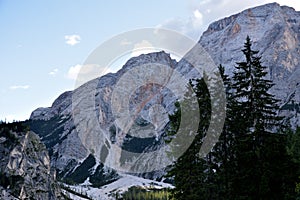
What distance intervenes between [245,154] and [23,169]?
14998 centimetres

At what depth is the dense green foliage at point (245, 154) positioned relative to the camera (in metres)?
30.7

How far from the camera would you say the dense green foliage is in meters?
30.7

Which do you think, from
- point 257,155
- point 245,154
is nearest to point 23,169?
point 245,154

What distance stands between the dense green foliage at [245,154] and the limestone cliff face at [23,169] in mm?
A: 126648

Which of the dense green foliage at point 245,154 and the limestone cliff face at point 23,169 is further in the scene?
the limestone cliff face at point 23,169

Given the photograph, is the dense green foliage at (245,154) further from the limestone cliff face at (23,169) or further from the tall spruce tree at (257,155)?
the limestone cliff face at (23,169)

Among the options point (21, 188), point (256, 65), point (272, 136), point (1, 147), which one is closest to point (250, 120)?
point (272, 136)

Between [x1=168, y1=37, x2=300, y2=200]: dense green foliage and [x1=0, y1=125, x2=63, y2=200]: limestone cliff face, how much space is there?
127m

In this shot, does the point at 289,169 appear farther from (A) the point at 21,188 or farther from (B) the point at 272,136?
(A) the point at 21,188

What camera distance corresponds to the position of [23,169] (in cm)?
16762

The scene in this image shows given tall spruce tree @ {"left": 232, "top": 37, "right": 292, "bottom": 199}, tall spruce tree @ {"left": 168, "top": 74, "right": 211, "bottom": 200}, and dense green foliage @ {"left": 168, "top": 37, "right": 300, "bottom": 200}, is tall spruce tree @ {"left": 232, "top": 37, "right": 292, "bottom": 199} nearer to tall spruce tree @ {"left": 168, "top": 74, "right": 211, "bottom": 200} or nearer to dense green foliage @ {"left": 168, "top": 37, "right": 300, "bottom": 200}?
dense green foliage @ {"left": 168, "top": 37, "right": 300, "bottom": 200}

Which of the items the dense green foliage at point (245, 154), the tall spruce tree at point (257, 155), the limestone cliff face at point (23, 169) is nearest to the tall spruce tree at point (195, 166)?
the dense green foliage at point (245, 154)

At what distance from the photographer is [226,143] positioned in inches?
1479

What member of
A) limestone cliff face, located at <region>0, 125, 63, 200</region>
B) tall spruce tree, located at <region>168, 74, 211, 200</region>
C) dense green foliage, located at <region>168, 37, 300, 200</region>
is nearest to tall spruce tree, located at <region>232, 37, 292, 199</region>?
dense green foliage, located at <region>168, 37, 300, 200</region>
